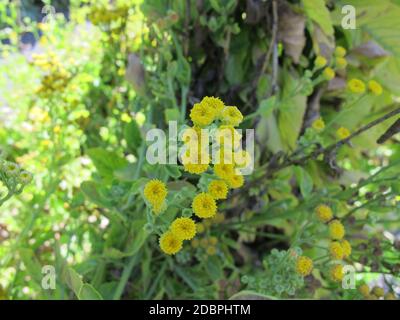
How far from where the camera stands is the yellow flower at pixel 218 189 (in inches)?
14.5

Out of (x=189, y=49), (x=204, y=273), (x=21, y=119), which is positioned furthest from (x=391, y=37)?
(x=21, y=119)

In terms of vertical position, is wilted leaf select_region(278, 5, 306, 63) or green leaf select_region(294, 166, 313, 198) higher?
wilted leaf select_region(278, 5, 306, 63)

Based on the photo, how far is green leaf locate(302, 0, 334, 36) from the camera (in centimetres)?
54

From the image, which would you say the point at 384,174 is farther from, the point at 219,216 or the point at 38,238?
the point at 38,238

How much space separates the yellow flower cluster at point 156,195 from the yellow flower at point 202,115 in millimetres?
59

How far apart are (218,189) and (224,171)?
0.02m

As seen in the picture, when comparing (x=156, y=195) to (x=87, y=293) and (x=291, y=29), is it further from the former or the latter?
(x=291, y=29)

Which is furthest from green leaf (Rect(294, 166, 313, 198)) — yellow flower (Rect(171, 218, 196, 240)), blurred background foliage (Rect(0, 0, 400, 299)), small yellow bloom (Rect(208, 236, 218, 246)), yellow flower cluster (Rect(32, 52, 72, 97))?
yellow flower cluster (Rect(32, 52, 72, 97))

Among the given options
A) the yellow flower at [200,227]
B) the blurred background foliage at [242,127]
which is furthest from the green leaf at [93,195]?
the yellow flower at [200,227]

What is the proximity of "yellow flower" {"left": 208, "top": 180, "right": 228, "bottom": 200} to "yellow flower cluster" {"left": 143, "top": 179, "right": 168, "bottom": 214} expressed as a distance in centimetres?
3

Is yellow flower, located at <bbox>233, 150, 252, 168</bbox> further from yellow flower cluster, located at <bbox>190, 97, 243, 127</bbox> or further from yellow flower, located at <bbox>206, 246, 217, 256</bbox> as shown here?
yellow flower, located at <bbox>206, 246, 217, 256</bbox>

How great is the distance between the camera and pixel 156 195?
372 millimetres

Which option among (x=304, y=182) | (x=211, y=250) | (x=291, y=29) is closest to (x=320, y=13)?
(x=291, y=29)

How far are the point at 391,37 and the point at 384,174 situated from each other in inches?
6.6
